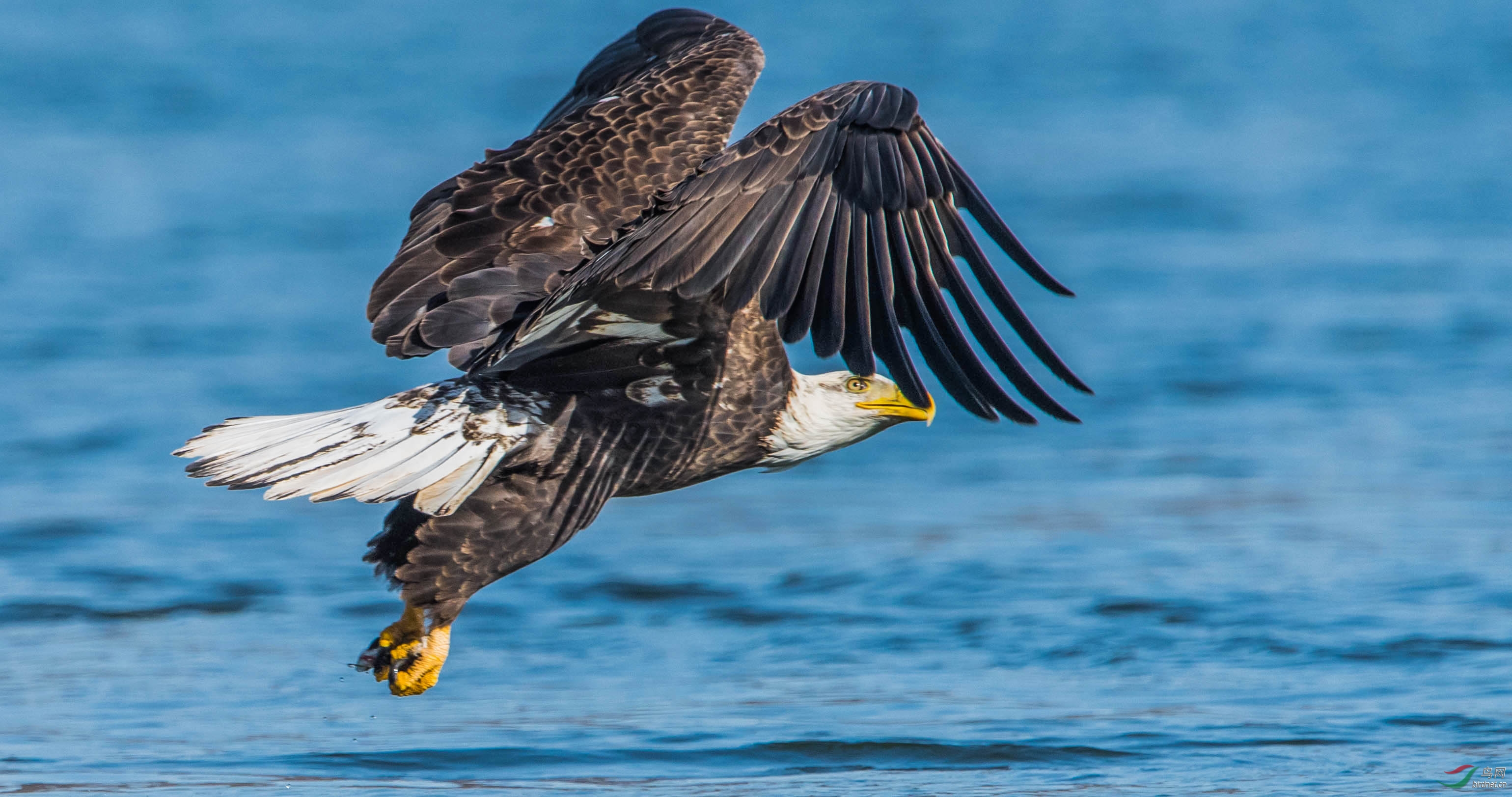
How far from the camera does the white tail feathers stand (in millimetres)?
4531

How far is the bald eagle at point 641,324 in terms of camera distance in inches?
159

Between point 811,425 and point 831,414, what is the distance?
7 centimetres

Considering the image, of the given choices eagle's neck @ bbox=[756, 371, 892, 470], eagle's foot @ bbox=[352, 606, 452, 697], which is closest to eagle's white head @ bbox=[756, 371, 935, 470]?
eagle's neck @ bbox=[756, 371, 892, 470]

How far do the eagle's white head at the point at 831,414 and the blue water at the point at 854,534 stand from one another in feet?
3.14

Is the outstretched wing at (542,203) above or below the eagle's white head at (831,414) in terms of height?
above

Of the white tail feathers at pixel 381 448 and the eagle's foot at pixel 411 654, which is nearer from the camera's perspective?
the white tail feathers at pixel 381 448

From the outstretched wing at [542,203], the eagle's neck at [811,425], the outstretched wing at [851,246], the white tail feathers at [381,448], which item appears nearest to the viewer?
the outstretched wing at [851,246]

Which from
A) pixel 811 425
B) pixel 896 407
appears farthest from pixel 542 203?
pixel 896 407

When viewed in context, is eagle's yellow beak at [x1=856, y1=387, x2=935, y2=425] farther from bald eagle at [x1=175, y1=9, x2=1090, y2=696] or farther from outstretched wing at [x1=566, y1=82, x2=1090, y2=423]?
outstretched wing at [x1=566, y1=82, x2=1090, y2=423]

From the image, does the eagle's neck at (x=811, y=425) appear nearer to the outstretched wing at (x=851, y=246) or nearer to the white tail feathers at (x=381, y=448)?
the white tail feathers at (x=381, y=448)

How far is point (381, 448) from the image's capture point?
4.68 m

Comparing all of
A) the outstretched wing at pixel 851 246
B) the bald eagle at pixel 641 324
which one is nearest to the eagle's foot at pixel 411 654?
the bald eagle at pixel 641 324

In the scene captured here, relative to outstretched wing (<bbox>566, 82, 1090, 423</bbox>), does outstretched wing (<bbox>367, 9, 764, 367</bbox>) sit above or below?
above

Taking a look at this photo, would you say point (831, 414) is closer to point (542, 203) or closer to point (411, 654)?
point (542, 203)
